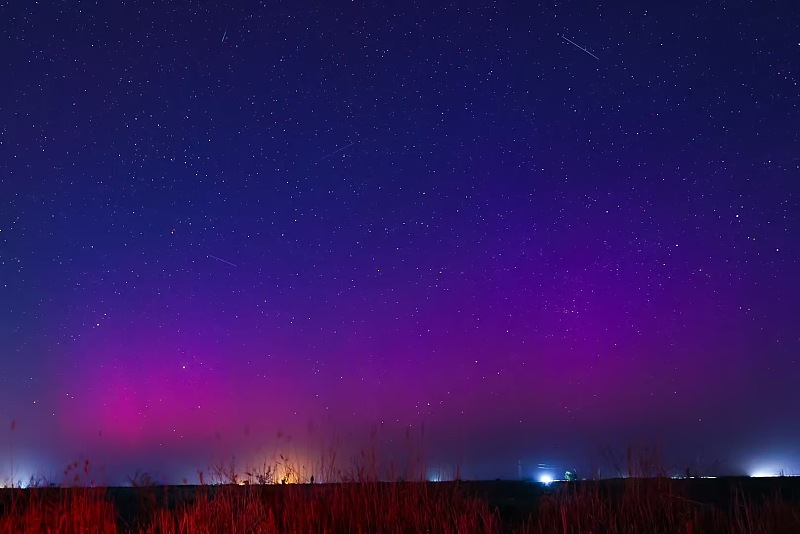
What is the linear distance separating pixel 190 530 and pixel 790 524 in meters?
5.43

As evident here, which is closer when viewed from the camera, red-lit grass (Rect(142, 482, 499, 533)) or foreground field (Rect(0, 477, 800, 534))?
foreground field (Rect(0, 477, 800, 534))

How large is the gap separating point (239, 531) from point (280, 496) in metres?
2.77

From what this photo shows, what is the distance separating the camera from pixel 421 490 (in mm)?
8383

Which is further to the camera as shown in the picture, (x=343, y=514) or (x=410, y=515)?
(x=343, y=514)

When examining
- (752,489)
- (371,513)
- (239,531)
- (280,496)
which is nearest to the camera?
(239,531)

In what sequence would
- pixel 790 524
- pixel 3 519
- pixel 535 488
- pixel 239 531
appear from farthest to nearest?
pixel 535 488 → pixel 3 519 → pixel 239 531 → pixel 790 524

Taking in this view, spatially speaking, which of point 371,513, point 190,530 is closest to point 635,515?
point 371,513

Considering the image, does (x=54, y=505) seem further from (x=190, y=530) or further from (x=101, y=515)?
(x=190, y=530)

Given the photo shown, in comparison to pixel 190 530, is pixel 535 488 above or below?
above

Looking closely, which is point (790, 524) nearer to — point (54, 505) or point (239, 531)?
point (239, 531)

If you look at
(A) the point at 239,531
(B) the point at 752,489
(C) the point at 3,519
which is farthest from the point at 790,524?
(C) the point at 3,519

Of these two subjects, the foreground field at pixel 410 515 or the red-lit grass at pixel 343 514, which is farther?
the red-lit grass at pixel 343 514

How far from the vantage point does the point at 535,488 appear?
13.5 m

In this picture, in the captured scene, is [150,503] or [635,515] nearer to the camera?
[635,515]
